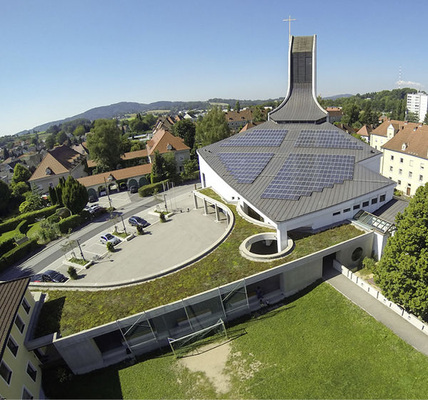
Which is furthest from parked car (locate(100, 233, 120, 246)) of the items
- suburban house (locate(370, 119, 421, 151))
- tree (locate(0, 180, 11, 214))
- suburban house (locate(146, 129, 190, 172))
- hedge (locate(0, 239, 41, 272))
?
suburban house (locate(370, 119, 421, 151))

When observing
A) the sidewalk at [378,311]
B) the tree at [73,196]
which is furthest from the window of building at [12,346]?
the tree at [73,196]

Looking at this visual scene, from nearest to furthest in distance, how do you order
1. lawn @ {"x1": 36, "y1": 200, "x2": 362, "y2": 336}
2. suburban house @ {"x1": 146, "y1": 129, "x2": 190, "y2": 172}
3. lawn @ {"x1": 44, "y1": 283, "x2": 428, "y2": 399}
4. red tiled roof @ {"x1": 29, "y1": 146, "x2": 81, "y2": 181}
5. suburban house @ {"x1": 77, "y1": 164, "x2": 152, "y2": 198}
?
lawn @ {"x1": 44, "y1": 283, "x2": 428, "y2": 399}
lawn @ {"x1": 36, "y1": 200, "x2": 362, "y2": 336}
suburban house @ {"x1": 77, "y1": 164, "x2": 152, "y2": 198}
red tiled roof @ {"x1": 29, "y1": 146, "x2": 81, "y2": 181}
suburban house @ {"x1": 146, "y1": 129, "x2": 190, "y2": 172}

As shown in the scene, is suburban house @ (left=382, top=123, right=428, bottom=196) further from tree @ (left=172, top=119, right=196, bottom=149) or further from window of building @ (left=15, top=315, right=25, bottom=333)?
tree @ (left=172, top=119, right=196, bottom=149)

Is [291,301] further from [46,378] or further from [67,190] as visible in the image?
[67,190]

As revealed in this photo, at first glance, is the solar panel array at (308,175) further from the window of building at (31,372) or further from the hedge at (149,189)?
the hedge at (149,189)

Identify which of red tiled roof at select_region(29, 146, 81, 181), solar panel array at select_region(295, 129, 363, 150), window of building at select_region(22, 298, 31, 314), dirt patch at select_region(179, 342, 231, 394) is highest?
solar panel array at select_region(295, 129, 363, 150)

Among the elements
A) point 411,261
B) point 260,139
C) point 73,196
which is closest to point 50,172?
point 73,196

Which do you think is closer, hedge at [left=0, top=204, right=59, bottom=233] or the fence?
the fence
